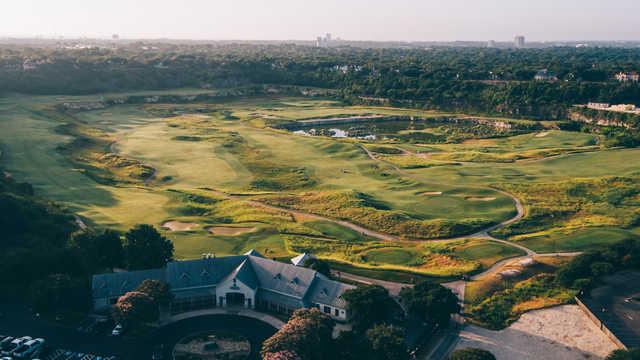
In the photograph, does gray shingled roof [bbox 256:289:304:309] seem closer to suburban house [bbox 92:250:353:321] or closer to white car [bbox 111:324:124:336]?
suburban house [bbox 92:250:353:321]

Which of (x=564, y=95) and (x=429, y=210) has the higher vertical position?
(x=564, y=95)

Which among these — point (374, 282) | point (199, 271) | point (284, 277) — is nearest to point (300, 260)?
point (284, 277)

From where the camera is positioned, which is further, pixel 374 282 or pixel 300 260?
pixel 374 282

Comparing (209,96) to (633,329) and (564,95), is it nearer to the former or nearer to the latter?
(564,95)

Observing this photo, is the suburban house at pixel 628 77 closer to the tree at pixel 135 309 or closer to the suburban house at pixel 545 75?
the suburban house at pixel 545 75

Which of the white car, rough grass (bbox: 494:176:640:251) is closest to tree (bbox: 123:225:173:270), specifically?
the white car

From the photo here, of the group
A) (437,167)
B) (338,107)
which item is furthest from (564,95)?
(437,167)

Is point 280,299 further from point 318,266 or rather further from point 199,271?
point 199,271
